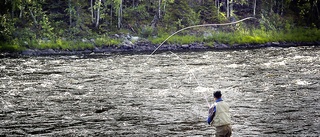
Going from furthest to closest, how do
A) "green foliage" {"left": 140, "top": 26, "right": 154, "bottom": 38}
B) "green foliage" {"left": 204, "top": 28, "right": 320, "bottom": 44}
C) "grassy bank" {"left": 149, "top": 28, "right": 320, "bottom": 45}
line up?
"green foliage" {"left": 140, "top": 26, "right": 154, "bottom": 38} < "green foliage" {"left": 204, "top": 28, "right": 320, "bottom": 44} < "grassy bank" {"left": 149, "top": 28, "right": 320, "bottom": 45}

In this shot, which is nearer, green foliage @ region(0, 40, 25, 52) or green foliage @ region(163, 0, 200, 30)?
green foliage @ region(0, 40, 25, 52)

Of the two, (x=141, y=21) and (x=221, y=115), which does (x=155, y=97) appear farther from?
(x=141, y=21)

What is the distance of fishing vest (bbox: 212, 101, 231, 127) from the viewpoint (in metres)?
9.38

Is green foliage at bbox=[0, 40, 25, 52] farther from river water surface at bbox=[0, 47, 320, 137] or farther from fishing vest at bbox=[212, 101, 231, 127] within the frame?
fishing vest at bbox=[212, 101, 231, 127]

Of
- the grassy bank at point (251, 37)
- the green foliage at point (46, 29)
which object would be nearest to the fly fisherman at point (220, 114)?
the grassy bank at point (251, 37)

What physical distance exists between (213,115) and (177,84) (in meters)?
11.6

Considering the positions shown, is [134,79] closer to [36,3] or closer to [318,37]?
[36,3]

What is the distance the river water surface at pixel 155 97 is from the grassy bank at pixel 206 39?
12.0m

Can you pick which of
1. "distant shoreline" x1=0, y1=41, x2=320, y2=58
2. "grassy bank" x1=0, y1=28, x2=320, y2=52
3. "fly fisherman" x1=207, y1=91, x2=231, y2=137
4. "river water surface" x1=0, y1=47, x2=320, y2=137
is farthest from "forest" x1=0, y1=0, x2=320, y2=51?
"fly fisherman" x1=207, y1=91, x2=231, y2=137

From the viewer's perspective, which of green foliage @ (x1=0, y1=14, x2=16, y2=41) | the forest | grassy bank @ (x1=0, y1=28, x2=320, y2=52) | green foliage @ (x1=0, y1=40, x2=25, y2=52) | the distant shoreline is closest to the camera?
the distant shoreline

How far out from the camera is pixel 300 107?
14.9 metres

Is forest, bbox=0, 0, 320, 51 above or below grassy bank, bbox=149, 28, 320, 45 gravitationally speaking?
above

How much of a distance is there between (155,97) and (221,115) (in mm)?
8417

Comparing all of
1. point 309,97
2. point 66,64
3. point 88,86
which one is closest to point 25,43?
point 66,64
